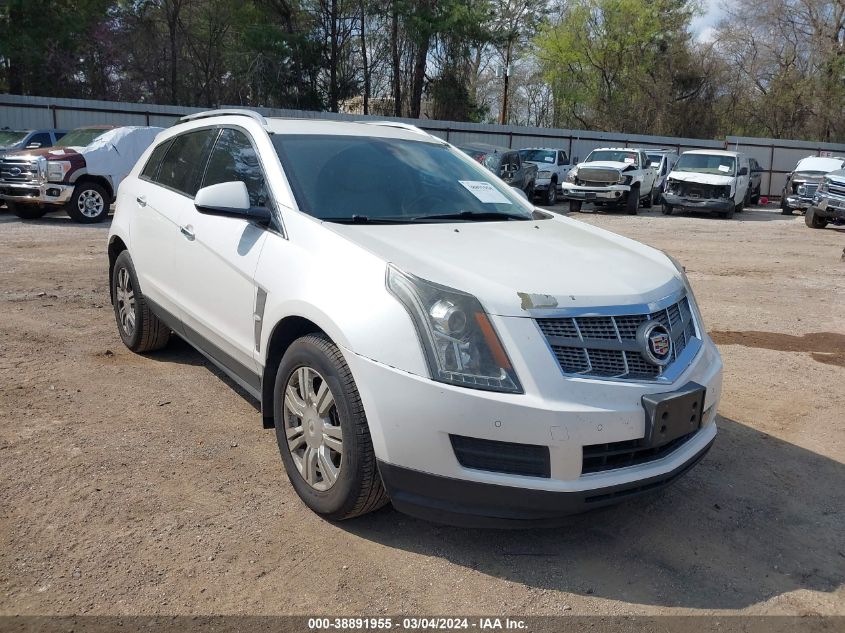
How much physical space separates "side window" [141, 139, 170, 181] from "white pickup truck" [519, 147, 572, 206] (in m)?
18.6

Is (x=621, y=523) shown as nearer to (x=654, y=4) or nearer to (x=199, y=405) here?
(x=199, y=405)

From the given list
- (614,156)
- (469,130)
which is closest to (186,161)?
(614,156)

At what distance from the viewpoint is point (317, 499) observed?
3.27 metres

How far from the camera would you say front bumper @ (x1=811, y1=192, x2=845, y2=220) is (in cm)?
1766

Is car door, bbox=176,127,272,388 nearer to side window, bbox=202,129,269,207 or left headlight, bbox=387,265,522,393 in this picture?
side window, bbox=202,129,269,207

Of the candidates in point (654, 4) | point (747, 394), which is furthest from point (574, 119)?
point (747, 394)

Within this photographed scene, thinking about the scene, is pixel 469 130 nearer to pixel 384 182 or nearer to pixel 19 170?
pixel 19 170

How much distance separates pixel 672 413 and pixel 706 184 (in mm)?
19907

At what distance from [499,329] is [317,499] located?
1.14 m

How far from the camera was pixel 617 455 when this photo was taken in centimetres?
294

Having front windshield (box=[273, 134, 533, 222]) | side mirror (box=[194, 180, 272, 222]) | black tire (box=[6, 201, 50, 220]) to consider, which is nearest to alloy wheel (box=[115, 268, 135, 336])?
side mirror (box=[194, 180, 272, 222])

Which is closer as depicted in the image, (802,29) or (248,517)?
(248,517)

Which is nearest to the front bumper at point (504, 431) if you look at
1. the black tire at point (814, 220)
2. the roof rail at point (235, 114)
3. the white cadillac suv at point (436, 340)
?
the white cadillac suv at point (436, 340)

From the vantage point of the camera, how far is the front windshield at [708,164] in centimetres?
2175
